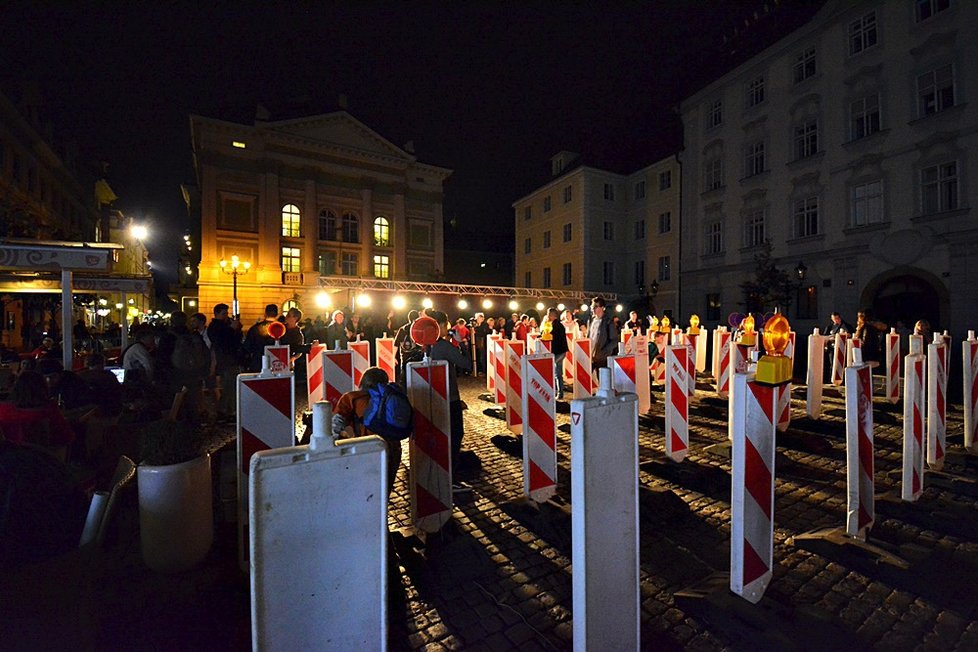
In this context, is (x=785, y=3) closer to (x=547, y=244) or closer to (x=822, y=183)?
(x=822, y=183)

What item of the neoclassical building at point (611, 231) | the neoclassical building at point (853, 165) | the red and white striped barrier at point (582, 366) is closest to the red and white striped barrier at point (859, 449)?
the red and white striped barrier at point (582, 366)

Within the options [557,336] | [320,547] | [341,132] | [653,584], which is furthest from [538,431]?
[341,132]

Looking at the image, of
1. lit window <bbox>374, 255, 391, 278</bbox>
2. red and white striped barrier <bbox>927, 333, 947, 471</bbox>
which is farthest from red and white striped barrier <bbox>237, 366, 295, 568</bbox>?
lit window <bbox>374, 255, 391, 278</bbox>

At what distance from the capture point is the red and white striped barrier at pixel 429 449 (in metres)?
4.17

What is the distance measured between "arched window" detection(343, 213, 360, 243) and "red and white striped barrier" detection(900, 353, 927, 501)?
1485 inches

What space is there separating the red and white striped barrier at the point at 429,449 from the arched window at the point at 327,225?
3597 centimetres

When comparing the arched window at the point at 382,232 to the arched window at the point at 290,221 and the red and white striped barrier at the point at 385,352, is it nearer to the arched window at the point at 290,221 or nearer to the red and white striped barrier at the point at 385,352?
the arched window at the point at 290,221

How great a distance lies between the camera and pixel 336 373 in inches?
268

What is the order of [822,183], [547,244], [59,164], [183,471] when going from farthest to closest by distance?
1. [547,244]
2. [59,164]
3. [822,183]
4. [183,471]

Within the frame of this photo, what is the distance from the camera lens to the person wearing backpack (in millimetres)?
3551

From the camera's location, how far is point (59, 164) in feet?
107

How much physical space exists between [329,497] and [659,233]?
35781mm

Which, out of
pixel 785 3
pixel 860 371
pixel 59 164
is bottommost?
pixel 860 371

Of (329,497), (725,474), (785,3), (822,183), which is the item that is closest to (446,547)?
(329,497)
